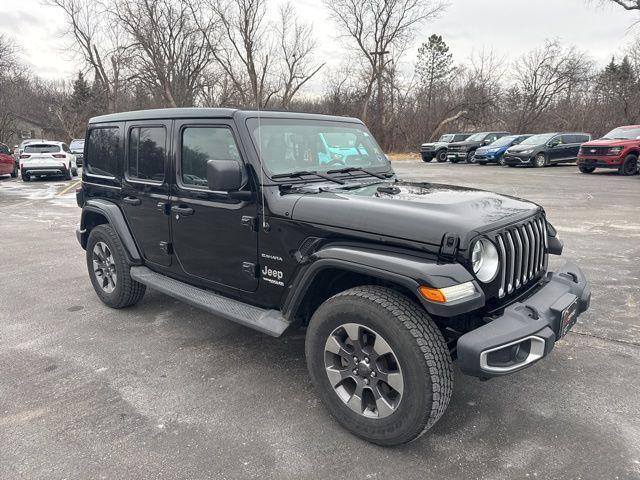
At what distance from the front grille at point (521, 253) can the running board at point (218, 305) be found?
4.47ft

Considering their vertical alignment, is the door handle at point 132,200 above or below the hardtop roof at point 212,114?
below

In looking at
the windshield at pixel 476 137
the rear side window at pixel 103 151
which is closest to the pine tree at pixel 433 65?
the windshield at pixel 476 137

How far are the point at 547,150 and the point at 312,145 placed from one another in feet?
70.9

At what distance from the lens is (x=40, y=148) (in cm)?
1900

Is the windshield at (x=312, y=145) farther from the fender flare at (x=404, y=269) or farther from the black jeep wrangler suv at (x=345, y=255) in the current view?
the fender flare at (x=404, y=269)

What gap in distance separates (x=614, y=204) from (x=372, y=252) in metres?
10.8

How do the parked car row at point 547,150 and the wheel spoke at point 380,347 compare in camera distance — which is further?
the parked car row at point 547,150

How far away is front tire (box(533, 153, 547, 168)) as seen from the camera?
2194 centimetres

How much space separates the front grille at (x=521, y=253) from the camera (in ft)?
8.77

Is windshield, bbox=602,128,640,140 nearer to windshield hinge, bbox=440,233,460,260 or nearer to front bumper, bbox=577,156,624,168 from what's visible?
front bumper, bbox=577,156,624,168

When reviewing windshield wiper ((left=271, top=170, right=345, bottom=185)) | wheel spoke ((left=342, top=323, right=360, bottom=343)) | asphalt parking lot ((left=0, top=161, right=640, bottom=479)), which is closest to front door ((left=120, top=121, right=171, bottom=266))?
asphalt parking lot ((left=0, top=161, right=640, bottom=479))

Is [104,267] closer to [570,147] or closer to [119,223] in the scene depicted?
[119,223]

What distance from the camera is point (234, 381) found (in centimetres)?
336

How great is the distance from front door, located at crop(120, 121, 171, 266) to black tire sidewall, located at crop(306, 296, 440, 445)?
1.83 meters
